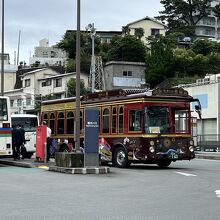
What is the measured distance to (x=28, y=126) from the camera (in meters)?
30.0

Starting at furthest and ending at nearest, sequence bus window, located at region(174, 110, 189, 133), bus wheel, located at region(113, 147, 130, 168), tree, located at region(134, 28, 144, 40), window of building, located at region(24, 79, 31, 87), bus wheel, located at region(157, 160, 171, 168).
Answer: tree, located at region(134, 28, 144, 40)
window of building, located at region(24, 79, 31, 87)
bus wheel, located at region(157, 160, 171, 168)
bus wheel, located at region(113, 147, 130, 168)
bus window, located at region(174, 110, 189, 133)

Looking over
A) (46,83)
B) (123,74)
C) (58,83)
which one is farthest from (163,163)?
(46,83)

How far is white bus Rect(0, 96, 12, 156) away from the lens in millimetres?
23109

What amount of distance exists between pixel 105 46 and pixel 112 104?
6801cm

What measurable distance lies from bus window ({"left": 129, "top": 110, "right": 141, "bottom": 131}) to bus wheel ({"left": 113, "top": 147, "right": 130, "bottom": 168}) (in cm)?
119

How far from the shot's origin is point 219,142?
42.8 meters

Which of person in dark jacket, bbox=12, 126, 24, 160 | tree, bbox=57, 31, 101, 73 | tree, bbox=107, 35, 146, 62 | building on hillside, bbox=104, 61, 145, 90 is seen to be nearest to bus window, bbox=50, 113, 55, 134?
person in dark jacket, bbox=12, 126, 24, 160

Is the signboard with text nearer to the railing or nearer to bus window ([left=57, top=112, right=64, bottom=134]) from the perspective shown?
bus window ([left=57, top=112, right=64, bottom=134])

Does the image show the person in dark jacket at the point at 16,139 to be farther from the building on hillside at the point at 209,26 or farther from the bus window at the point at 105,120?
the building on hillside at the point at 209,26

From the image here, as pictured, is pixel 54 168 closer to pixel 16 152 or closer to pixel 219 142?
pixel 16 152

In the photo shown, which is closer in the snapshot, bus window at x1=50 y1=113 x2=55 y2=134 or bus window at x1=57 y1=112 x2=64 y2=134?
bus window at x1=57 y1=112 x2=64 y2=134

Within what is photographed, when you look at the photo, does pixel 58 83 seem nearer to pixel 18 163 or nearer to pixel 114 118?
pixel 18 163

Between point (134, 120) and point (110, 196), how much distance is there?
8949 mm

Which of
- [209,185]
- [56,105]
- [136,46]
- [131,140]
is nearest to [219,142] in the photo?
[56,105]
